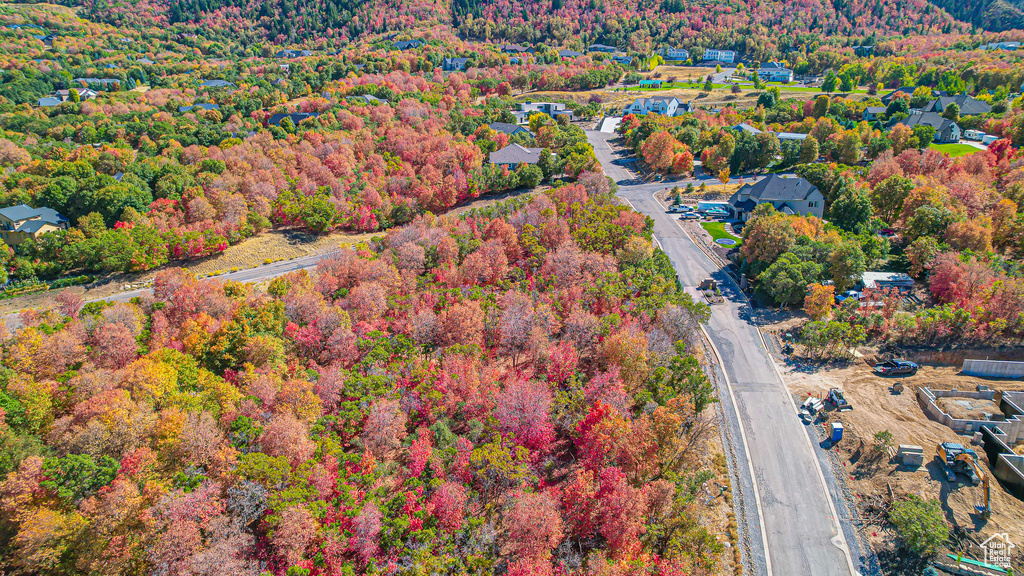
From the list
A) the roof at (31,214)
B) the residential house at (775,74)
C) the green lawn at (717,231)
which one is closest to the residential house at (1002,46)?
the residential house at (775,74)

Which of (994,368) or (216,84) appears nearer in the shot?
(994,368)

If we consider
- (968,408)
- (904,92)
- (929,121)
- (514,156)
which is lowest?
(968,408)

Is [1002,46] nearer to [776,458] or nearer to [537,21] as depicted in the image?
[537,21]

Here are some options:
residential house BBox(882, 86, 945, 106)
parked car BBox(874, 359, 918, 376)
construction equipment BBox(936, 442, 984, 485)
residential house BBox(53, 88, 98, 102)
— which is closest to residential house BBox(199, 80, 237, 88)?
residential house BBox(53, 88, 98, 102)

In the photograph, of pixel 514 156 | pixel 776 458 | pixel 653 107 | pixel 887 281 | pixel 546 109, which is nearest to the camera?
pixel 776 458

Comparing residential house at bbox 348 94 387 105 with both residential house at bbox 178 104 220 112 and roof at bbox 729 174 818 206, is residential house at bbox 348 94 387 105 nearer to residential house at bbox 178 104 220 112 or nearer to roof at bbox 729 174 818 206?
residential house at bbox 178 104 220 112

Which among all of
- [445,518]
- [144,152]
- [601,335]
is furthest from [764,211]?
[144,152]

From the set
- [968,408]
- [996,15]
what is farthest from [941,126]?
[996,15]
